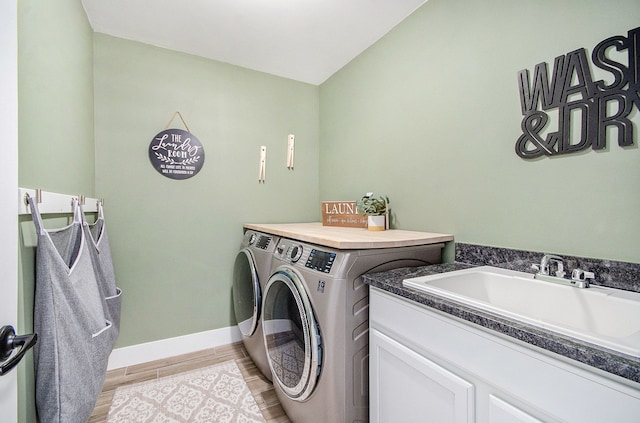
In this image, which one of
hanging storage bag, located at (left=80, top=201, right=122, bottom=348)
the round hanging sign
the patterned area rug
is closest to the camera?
hanging storage bag, located at (left=80, top=201, right=122, bottom=348)

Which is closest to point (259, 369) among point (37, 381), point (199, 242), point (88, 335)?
Result: point (199, 242)

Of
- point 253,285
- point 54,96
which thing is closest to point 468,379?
point 253,285

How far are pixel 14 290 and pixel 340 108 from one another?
236 cm

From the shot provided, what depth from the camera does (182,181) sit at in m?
2.19

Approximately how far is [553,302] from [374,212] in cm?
100

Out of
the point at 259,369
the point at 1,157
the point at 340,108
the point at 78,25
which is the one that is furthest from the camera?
the point at 340,108

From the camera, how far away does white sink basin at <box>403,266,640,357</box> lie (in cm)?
64

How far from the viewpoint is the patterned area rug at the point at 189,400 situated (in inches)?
59.9

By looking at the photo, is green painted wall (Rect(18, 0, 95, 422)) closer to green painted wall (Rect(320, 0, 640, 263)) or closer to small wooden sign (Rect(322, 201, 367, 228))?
small wooden sign (Rect(322, 201, 367, 228))

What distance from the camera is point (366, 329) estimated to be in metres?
1.18

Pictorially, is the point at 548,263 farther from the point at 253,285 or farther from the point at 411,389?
the point at 253,285

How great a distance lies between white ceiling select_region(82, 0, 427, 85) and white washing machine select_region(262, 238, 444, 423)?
152cm

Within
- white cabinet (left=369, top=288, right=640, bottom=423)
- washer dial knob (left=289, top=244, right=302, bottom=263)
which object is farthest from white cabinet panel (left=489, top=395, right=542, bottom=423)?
washer dial knob (left=289, top=244, right=302, bottom=263)

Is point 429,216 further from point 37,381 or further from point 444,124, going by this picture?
point 37,381
